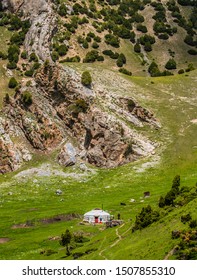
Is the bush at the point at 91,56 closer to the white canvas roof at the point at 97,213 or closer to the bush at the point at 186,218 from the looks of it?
the white canvas roof at the point at 97,213

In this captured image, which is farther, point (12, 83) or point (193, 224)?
point (12, 83)

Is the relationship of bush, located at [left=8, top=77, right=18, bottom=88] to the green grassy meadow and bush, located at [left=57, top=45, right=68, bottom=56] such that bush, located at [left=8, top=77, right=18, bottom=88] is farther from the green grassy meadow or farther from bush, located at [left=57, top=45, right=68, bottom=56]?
bush, located at [left=57, top=45, right=68, bottom=56]

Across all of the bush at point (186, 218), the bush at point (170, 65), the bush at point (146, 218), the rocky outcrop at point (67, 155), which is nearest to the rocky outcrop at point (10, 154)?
the rocky outcrop at point (67, 155)

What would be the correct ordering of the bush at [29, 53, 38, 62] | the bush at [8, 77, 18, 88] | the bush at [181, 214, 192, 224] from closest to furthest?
1. the bush at [181, 214, 192, 224]
2. the bush at [8, 77, 18, 88]
3. the bush at [29, 53, 38, 62]

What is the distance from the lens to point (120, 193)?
97.8 meters

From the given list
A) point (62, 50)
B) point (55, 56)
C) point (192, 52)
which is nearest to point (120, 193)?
point (55, 56)

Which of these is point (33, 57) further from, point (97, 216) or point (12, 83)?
point (97, 216)

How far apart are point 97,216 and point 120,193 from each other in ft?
65.5

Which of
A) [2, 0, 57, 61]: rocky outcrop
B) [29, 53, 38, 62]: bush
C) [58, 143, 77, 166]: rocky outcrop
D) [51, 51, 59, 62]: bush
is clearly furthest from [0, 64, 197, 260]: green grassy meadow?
[2, 0, 57, 61]: rocky outcrop

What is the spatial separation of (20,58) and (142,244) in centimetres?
14352

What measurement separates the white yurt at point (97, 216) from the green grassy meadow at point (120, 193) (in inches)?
84.2

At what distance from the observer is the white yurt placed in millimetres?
77750

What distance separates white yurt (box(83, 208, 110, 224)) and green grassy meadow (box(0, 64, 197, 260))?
2.14m

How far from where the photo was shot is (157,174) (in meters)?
108
